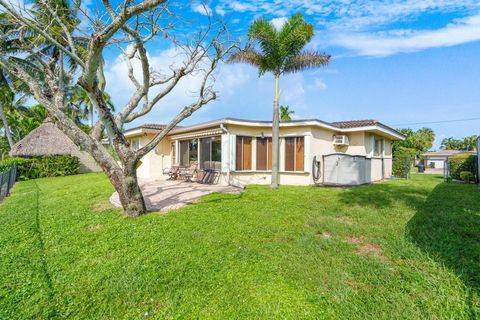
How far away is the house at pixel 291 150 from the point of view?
12625 millimetres

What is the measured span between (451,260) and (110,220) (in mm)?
7191

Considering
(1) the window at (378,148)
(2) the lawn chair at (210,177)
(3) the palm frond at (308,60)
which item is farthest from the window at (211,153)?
(1) the window at (378,148)

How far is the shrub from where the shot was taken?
13940 millimetres

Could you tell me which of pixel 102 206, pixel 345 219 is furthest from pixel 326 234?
pixel 102 206

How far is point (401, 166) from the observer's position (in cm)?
1841

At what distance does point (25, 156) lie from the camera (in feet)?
70.9

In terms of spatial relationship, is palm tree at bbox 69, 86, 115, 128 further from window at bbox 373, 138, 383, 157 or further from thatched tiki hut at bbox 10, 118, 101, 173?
window at bbox 373, 138, 383, 157

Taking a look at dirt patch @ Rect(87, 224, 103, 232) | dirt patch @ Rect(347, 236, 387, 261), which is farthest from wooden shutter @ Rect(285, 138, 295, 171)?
dirt patch @ Rect(87, 224, 103, 232)

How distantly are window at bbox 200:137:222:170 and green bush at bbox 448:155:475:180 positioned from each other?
14245mm

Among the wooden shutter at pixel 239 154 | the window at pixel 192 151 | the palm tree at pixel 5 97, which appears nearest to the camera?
the wooden shutter at pixel 239 154

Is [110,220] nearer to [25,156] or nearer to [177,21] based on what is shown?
[177,21]

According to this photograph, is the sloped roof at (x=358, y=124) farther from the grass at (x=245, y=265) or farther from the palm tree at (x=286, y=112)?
→ the palm tree at (x=286, y=112)

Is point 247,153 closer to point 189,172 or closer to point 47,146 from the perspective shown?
point 189,172

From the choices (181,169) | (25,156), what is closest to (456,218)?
(181,169)
